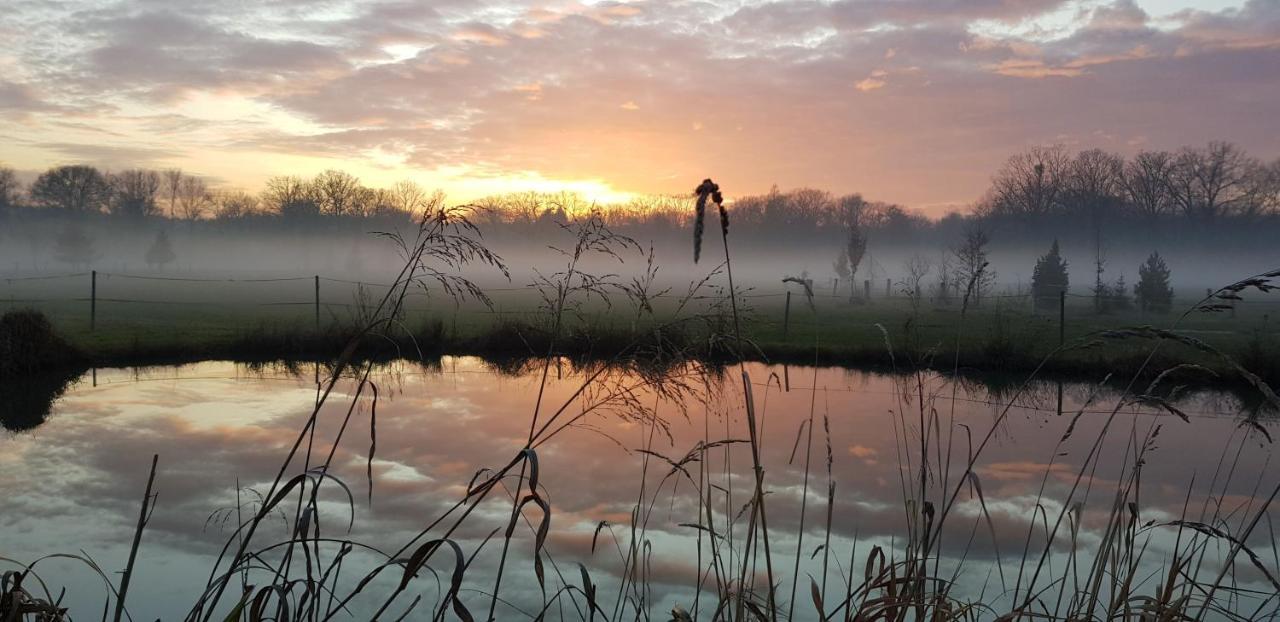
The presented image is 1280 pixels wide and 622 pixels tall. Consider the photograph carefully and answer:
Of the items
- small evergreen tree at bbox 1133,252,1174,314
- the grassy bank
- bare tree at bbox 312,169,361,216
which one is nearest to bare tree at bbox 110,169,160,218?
bare tree at bbox 312,169,361,216

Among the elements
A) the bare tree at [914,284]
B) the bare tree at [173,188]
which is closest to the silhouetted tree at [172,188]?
the bare tree at [173,188]

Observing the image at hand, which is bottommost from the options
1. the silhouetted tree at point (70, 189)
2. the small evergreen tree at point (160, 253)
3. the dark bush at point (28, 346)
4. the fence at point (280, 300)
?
the dark bush at point (28, 346)

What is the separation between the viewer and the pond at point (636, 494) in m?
3.55

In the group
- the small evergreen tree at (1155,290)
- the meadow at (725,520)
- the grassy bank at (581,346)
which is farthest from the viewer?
the small evergreen tree at (1155,290)

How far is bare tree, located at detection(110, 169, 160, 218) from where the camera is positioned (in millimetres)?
77312

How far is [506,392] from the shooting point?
33.5ft

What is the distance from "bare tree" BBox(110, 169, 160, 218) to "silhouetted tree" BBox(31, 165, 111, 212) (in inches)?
155

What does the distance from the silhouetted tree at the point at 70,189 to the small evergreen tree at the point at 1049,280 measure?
3002 inches

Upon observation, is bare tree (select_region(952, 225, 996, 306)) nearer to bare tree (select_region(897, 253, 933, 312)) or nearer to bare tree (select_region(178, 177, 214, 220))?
bare tree (select_region(897, 253, 933, 312))

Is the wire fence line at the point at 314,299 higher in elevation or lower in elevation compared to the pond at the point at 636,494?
higher

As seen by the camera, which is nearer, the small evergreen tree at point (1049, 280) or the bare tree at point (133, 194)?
the small evergreen tree at point (1049, 280)

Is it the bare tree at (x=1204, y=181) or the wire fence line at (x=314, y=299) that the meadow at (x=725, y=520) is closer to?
the wire fence line at (x=314, y=299)

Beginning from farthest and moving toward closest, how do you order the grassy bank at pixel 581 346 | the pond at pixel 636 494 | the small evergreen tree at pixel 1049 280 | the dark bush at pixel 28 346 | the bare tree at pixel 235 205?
the bare tree at pixel 235 205
the small evergreen tree at pixel 1049 280
the grassy bank at pixel 581 346
the dark bush at pixel 28 346
the pond at pixel 636 494

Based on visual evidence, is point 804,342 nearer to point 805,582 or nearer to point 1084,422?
point 1084,422
